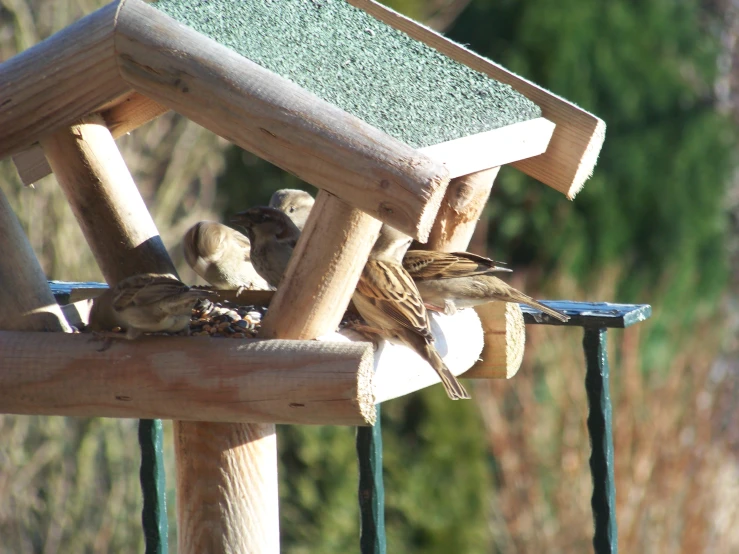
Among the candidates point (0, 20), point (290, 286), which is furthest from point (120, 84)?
point (0, 20)

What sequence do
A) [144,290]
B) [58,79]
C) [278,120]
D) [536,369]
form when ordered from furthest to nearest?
[536,369] → [144,290] → [58,79] → [278,120]

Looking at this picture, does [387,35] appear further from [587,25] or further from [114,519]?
[587,25]

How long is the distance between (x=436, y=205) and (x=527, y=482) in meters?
4.27

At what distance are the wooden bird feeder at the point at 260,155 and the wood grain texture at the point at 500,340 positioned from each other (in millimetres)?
432

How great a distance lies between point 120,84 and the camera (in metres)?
2.02

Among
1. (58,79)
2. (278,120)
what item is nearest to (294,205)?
(58,79)

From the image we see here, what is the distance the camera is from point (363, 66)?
2.10m

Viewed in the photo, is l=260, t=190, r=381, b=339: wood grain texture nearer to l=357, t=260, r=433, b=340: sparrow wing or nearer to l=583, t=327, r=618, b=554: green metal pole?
l=357, t=260, r=433, b=340: sparrow wing

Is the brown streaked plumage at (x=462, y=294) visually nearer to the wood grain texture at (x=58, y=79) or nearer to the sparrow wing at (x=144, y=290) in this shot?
the sparrow wing at (x=144, y=290)

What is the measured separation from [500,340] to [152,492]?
3.28 feet

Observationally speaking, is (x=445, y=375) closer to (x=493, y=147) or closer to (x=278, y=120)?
(x=493, y=147)

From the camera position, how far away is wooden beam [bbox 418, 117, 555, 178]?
6.38ft

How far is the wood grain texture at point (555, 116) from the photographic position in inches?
97.0

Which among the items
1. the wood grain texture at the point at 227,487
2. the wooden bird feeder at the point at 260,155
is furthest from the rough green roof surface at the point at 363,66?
the wood grain texture at the point at 227,487
